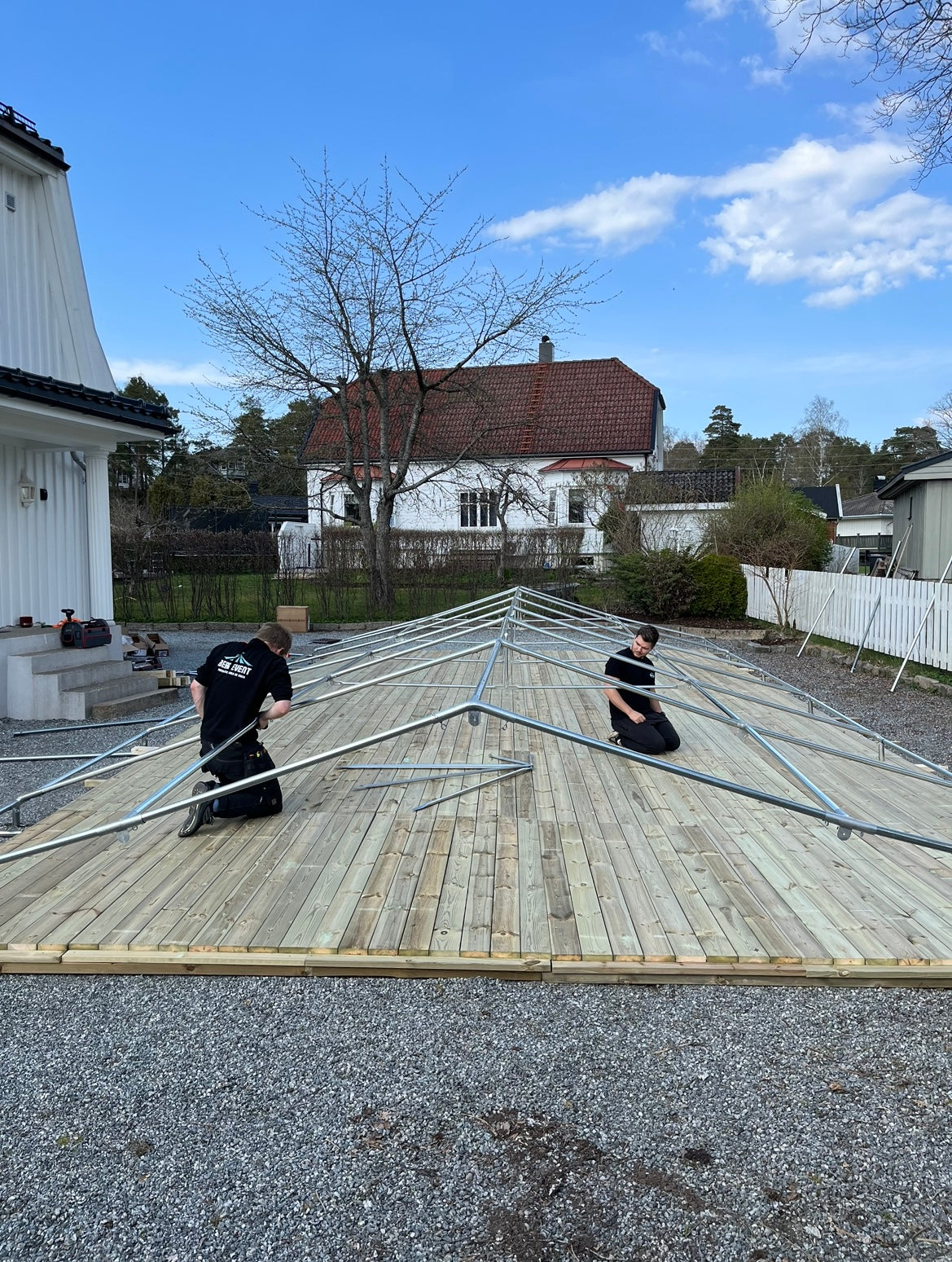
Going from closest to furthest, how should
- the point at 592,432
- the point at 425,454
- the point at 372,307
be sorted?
the point at 372,307
the point at 425,454
the point at 592,432

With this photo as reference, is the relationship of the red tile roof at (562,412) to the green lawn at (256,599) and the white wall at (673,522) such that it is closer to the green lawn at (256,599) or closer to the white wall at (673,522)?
the white wall at (673,522)

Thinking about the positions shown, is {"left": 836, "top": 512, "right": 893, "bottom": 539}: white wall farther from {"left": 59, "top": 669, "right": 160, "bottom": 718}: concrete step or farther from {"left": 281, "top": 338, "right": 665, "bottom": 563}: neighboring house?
{"left": 59, "top": 669, "right": 160, "bottom": 718}: concrete step

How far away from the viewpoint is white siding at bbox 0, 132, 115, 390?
34.0ft

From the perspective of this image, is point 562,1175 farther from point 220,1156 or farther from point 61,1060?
point 61,1060

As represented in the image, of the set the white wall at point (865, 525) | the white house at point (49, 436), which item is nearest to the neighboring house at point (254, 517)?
the white house at point (49, 436)

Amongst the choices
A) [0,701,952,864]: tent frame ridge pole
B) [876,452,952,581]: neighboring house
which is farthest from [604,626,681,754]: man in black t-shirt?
[876,452,952,581]: neighboring house

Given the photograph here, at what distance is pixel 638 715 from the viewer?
648cm

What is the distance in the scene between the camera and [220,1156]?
2.59m

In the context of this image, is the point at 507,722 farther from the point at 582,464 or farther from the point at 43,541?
the point at 582,464

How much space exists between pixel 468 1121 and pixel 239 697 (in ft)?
9.02

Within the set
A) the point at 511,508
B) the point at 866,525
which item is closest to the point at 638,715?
the point at 511,508

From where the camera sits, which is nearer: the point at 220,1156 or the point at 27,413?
the point at 220,1156

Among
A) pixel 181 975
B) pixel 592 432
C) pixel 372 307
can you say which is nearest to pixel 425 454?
pixel 372 307

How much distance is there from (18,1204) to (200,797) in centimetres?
207
